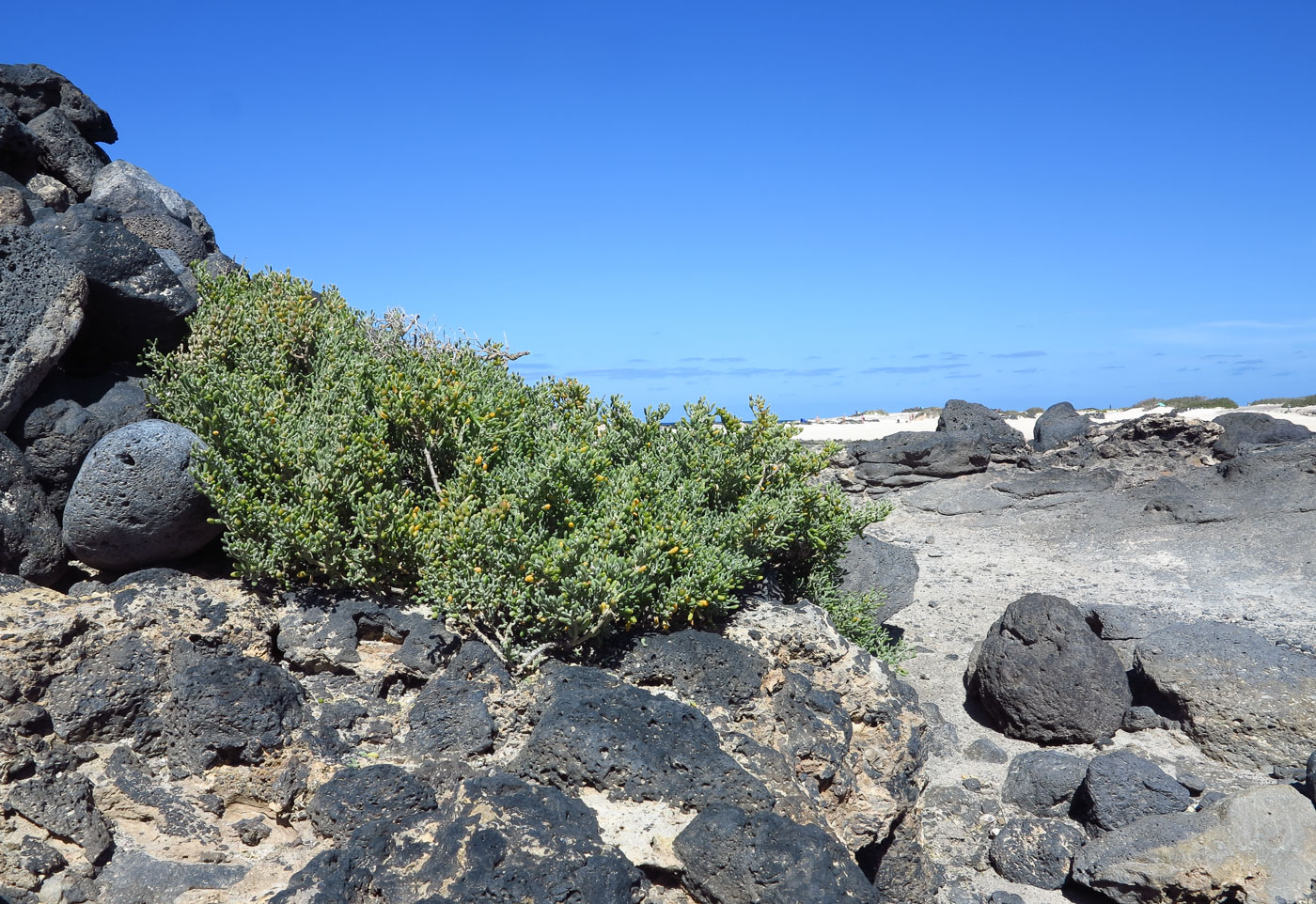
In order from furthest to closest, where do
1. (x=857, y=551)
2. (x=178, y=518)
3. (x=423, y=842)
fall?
(x=857, y=551)
(x=178, y=518)
(x=423, y=842)

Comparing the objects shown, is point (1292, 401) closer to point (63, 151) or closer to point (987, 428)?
point (987, 428)

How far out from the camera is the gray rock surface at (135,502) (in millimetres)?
5535

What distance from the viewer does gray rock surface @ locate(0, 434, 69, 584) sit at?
18.4 ft

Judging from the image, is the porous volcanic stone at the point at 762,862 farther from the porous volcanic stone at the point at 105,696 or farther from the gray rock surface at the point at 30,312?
the gray rock surface at the point at 30,312

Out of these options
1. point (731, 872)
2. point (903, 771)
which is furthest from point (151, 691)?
point (903, 771)

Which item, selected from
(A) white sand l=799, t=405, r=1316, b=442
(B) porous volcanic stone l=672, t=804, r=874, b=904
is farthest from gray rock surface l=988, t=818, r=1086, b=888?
(A) white sand l=799, t=405, r=1316, b=442

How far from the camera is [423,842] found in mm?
4355

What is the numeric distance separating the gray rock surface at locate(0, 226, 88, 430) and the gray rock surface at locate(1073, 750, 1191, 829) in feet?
26.3

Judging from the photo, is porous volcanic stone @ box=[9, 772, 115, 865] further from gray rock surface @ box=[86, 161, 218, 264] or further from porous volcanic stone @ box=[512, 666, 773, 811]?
gray rock surface @ box=[86, 161, 218, 264]

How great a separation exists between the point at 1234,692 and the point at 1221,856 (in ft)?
8.94

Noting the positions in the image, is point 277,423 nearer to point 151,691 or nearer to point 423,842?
point 151,691

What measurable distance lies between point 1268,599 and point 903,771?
849 centimetres

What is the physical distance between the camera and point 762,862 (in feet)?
14.4

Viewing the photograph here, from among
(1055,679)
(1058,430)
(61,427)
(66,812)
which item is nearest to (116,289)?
(61,427)
